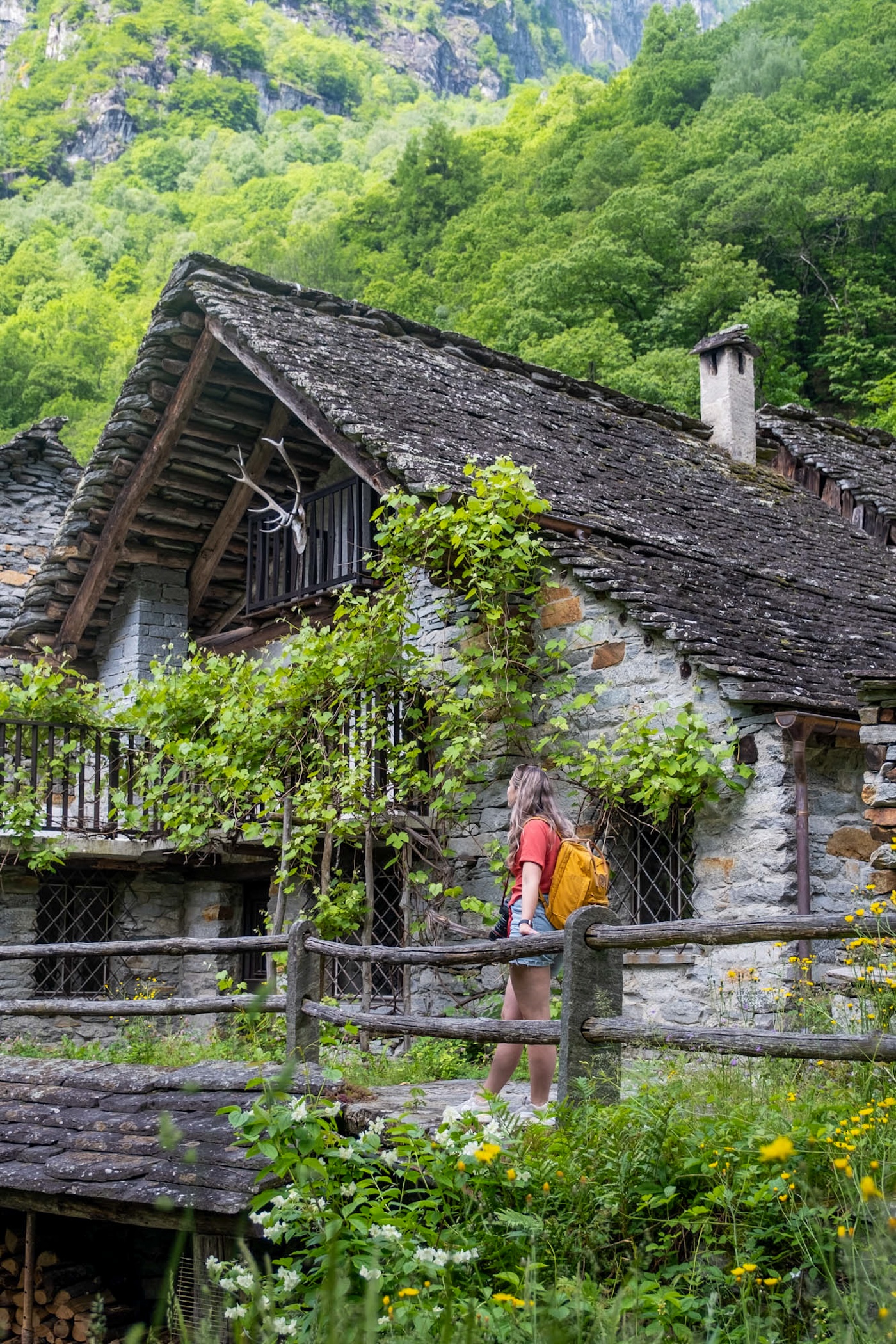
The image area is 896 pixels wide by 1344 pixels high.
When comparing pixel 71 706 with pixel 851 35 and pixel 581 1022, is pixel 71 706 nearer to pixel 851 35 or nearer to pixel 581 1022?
pixel 581 1022

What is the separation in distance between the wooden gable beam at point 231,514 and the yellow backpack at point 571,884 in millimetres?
7262

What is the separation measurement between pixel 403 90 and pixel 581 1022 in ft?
270

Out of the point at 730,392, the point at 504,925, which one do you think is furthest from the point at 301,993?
the point at 730,392

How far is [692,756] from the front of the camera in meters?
8.18

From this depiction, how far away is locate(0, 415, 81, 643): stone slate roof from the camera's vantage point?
1683 centimetres

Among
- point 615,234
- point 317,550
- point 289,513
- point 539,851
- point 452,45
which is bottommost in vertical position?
point 539,851

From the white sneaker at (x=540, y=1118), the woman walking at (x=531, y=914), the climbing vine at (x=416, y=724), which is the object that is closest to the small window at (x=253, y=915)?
the climbing vine at (x=416, y=724)

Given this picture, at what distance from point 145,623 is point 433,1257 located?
9.94 meters

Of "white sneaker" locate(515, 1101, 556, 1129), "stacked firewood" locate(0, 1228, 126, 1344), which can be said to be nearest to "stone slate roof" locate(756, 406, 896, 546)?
"white sneaker" locate(515, 1101, 556, 1129)

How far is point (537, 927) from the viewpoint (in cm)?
558

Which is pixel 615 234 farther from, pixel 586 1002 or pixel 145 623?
pixel 586 1002

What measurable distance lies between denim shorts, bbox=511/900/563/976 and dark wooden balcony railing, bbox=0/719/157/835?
19.0 ft

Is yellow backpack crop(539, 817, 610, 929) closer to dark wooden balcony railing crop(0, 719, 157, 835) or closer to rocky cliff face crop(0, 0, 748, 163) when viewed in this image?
dark wooden balcony railing crop(0, 719, 157, 835)

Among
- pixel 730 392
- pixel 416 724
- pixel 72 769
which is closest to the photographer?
pixel 416 724
